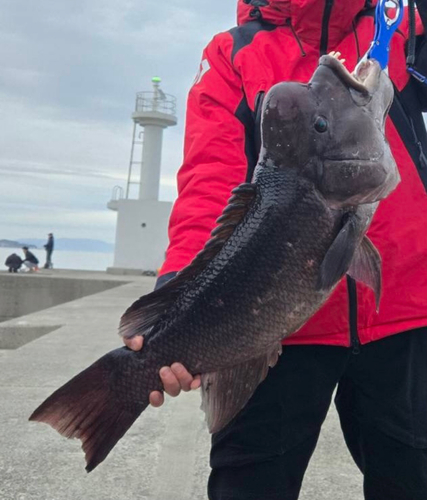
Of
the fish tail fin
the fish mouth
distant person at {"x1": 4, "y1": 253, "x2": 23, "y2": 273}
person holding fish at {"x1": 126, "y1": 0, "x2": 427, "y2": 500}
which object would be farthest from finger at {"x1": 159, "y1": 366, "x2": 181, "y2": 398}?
distant person at {"x1": 4, "y1": 253, "x2": 23, "y2": 273}

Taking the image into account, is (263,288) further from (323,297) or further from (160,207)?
(160,207)

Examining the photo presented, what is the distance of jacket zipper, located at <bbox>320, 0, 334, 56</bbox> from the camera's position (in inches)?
96.0

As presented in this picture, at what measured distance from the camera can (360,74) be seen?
212cm

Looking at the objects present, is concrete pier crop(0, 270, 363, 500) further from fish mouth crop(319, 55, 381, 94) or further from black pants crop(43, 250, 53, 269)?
black pants crop(43, 250, 53, 269)

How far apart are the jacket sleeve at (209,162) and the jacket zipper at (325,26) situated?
0.34 meters

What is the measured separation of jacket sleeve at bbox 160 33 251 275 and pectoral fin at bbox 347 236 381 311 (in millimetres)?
596

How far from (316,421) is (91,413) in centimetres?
84

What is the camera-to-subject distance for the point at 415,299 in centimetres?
239

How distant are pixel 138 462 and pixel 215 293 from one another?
6.94ft

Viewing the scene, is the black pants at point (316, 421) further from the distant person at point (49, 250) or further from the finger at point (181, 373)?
the distant person at point (49, 250)

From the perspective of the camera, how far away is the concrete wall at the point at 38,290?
19.2 metres

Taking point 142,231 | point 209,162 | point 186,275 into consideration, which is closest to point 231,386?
point 186,275

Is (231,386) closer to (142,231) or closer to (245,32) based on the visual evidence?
(245,32)

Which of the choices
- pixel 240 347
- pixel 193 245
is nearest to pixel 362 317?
pixel 240 347
